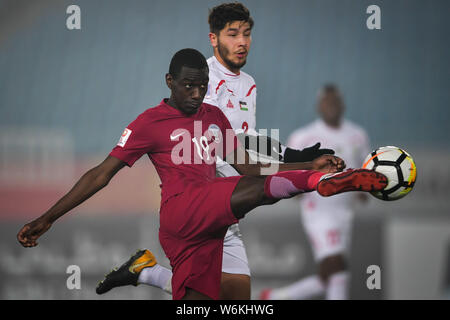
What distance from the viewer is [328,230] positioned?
23.6 ft

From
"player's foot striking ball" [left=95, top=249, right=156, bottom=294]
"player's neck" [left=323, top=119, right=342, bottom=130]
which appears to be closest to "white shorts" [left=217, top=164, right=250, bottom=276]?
"player's foot striking ball" [left=95, top=249, right=156, bottom=294]

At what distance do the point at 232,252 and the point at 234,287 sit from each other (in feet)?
0.77

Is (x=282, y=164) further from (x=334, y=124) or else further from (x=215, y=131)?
(x=334, y=124)

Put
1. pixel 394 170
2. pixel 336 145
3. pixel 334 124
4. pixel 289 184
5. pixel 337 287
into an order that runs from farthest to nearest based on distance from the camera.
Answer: pixel 334 124 < pixel 336 145 < pixel 337 287 < pixel 394 170 < pixel 289 184

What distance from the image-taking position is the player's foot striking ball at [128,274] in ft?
13.5

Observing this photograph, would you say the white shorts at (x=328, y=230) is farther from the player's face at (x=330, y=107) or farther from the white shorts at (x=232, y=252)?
the white shorts at (x=232, y=252)

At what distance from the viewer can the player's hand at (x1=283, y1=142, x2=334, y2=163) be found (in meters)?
3.44

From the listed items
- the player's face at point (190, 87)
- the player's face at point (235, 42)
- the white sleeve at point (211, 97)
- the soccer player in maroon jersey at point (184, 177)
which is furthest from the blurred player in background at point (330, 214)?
the player's face at point (190, 87)

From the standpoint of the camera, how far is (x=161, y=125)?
11.1 ft

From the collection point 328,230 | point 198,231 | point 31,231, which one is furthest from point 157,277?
point 328,230

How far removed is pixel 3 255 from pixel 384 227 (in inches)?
202

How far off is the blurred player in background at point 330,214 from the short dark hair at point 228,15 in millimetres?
3665

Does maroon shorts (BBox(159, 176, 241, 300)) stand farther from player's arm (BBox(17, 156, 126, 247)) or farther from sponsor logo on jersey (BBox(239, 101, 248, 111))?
sponsor logo on jersey (BBox(239, 101, 248, 111))

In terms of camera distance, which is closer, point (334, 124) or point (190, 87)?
Result: point (190, 87)
